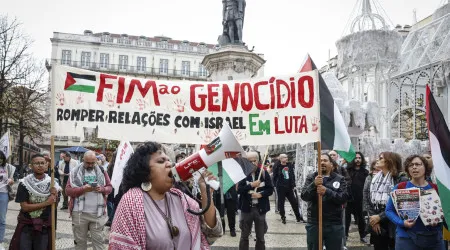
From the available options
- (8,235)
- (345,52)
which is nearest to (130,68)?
(345,52)

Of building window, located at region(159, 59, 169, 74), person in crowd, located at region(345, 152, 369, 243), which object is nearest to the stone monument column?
person in crowd, located at region(345, 152, 369, 243)

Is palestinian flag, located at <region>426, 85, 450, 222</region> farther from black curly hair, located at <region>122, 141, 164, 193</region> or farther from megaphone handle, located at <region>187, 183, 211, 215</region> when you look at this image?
black curly hair, located at <region>122, 141, 164, 193</region>

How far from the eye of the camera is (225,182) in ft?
14.6

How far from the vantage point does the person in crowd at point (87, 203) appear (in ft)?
18.0

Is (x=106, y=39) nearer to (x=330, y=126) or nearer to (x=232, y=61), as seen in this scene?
(x=232, y=61)

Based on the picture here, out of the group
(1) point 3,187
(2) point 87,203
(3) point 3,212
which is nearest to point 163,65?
(1) point 3,187

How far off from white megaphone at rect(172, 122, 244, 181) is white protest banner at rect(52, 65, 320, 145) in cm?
184

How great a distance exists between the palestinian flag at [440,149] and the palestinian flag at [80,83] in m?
3.45

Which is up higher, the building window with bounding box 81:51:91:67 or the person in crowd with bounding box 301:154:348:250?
the building window with bounding box 81:51:91:67

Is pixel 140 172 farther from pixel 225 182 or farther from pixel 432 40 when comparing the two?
pixel 432 40

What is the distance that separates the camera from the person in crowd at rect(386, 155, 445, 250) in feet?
13.2

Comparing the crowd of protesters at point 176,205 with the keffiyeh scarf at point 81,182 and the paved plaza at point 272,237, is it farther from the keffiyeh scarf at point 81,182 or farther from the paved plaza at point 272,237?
the paved plaza at point 272,237

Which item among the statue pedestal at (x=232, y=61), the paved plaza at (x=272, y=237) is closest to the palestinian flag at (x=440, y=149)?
the paved plaza at (x=272, y=237)

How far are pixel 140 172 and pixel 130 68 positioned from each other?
62961mm
